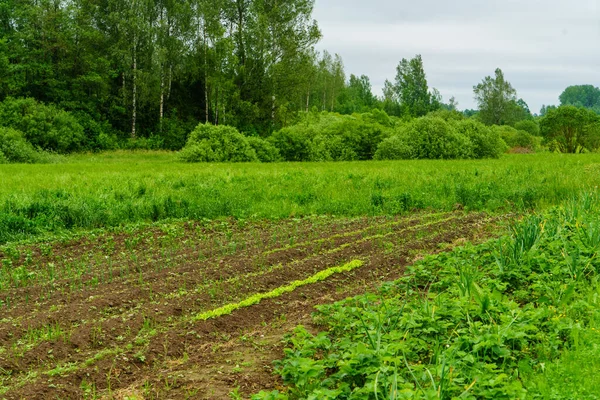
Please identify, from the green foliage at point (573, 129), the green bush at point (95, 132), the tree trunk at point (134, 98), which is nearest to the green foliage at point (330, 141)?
the tree trunk at point (134, 98)

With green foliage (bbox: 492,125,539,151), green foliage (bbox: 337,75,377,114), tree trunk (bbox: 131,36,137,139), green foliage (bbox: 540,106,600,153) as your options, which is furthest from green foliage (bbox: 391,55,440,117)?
tree trunk (bbox: 131,36,137,139)

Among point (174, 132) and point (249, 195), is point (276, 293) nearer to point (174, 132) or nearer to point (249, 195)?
point (249, 195)

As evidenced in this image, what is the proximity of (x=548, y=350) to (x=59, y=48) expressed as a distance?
43428mm

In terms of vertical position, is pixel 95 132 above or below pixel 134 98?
below

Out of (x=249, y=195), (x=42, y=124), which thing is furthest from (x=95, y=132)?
(x=249, y=195)

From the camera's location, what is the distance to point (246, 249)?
9648 mm

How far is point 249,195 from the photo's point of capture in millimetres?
15094

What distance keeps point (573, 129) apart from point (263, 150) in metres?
26.1

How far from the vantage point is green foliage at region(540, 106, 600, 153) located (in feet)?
141

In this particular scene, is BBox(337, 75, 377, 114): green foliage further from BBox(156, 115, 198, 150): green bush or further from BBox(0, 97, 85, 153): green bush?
BBox(0, 97, 85, 153): green bush

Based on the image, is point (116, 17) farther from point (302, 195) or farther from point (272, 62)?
point (302, 195)

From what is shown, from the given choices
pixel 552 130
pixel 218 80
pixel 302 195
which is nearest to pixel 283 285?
pixel 302 195

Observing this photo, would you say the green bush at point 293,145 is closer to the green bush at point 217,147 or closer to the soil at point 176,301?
the green bush at point 217,147

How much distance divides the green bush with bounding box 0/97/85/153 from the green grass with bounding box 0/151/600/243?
1968 cm
